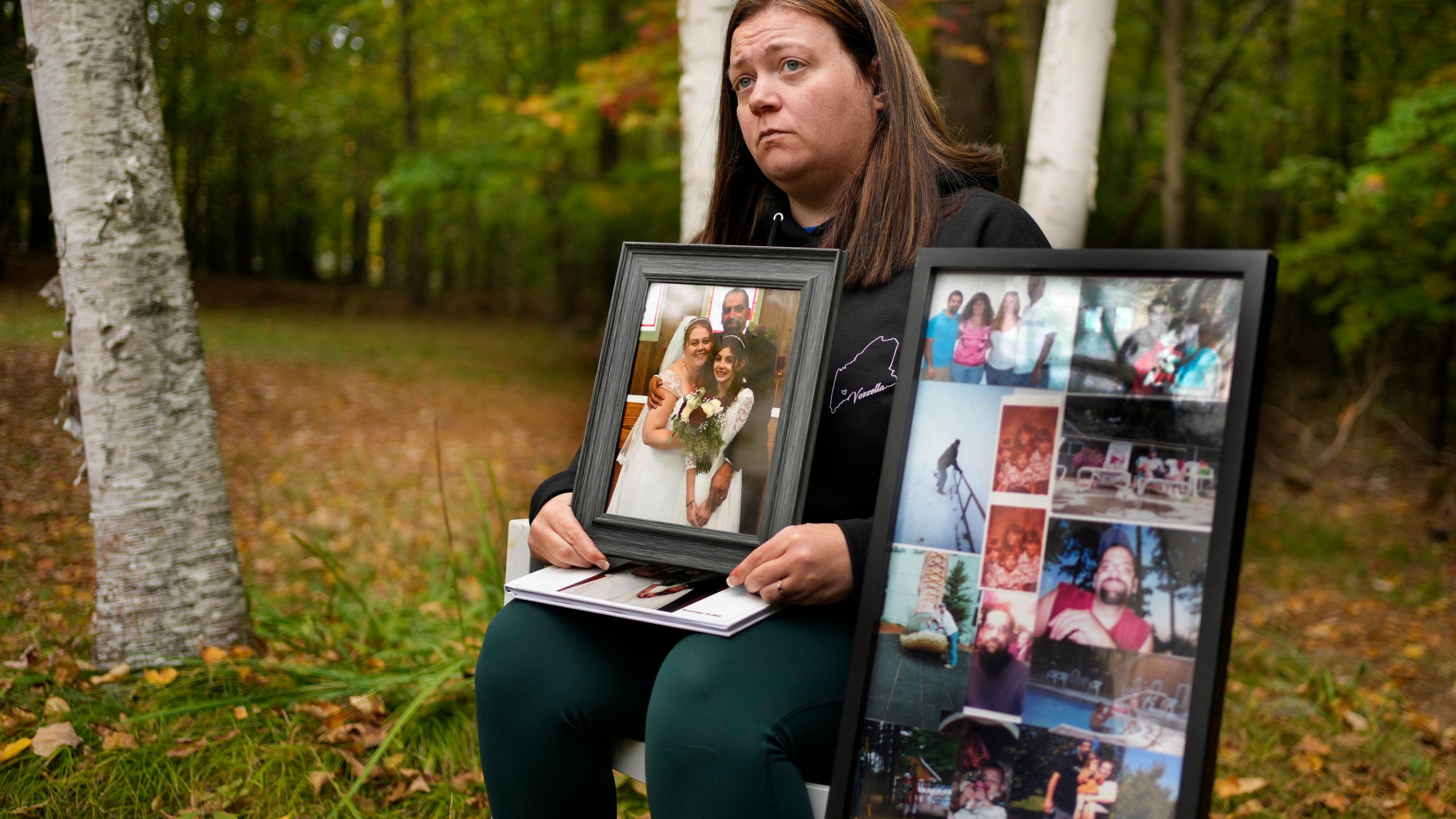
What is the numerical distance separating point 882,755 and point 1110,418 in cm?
55

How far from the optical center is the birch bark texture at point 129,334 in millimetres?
2713

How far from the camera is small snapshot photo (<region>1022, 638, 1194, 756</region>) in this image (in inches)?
46.6

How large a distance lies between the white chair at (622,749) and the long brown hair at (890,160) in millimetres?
796

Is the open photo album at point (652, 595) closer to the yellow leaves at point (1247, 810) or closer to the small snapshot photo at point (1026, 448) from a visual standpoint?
the small snapshot photo at point (1026, 448)

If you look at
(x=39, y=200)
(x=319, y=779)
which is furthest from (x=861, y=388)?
(x=39, y=200)

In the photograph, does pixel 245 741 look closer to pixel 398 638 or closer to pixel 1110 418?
pixel 398 638

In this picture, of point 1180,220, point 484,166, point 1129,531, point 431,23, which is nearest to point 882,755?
point 1129,531

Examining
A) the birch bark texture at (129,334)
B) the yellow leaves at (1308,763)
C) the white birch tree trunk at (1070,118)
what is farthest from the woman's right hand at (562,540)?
the yellow leaves at (1308,763)

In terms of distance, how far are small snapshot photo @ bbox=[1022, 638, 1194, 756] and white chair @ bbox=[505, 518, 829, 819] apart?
0.34m

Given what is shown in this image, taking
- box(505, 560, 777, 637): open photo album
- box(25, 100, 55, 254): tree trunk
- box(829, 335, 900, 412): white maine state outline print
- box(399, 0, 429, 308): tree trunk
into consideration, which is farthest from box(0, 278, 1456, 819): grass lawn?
box(399, 0, 429, 308): tree trunk

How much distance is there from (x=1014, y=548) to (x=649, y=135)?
59.4 feet

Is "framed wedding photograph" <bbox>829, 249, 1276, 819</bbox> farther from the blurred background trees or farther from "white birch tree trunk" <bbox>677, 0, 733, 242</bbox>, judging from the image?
"white birch tree trunk" <bbox>677, 0, 733, 242</bbox>

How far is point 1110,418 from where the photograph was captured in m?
1.25

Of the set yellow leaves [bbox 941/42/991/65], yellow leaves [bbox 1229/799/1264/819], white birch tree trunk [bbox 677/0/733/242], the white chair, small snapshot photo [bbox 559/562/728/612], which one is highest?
yellow leaves [bbox 941/42/991/65]
